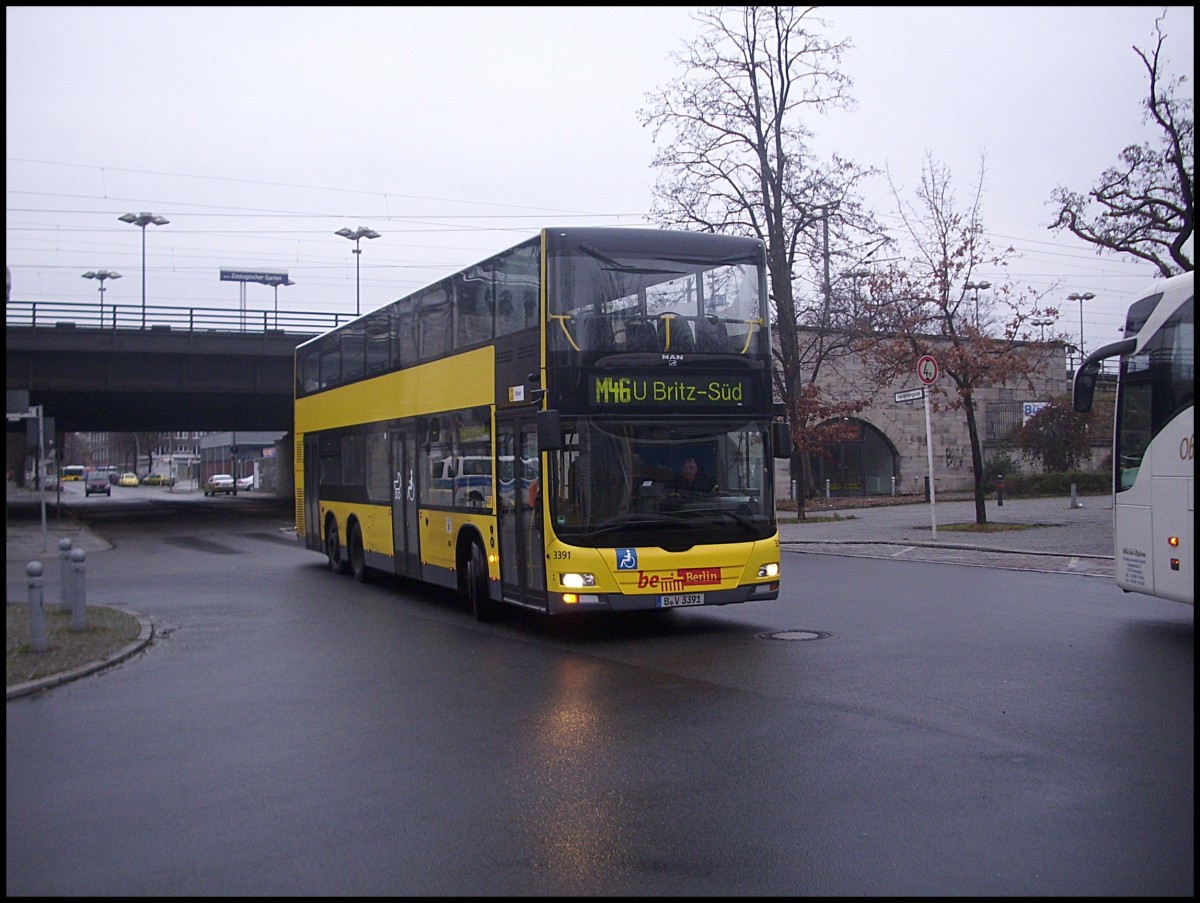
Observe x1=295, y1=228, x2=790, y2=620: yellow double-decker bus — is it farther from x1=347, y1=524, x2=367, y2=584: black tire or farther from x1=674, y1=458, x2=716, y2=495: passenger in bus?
x1=347, y1=524, x2=367, y2=584: black tire

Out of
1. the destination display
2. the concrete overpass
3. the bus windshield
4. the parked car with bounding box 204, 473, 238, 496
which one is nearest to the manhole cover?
the destination display

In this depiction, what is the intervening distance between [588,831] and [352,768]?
82.4 inches

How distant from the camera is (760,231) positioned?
33.5m

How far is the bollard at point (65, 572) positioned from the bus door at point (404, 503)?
4.48 m

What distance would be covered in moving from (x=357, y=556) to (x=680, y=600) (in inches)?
368

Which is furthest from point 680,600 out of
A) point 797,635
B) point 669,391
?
point 669,391

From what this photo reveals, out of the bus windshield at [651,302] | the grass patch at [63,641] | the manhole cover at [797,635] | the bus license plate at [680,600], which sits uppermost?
the bus windshield at [651,302]

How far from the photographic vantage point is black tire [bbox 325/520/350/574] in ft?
67.5

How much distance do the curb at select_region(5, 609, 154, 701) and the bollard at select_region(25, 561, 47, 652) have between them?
72 cm

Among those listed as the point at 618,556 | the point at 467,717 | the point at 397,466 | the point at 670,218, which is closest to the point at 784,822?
the point at 467,717

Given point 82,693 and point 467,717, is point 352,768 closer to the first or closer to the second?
point 467,717

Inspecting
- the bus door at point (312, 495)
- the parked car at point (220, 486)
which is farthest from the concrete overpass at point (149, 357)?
the parked car at point (220, 486)

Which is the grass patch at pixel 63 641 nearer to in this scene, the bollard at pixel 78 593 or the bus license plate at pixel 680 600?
Result: the bollard at pixel 78 593

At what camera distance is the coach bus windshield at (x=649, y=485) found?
11.5m
